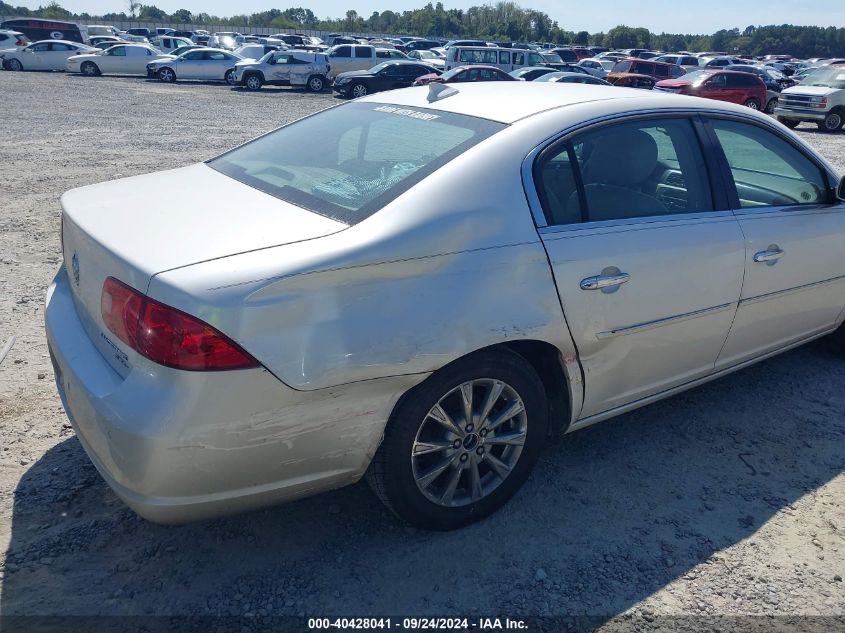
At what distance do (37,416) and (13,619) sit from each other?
1.42m

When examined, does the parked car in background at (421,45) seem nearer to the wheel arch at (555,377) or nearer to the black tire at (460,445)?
the wheel arch at (555,377)

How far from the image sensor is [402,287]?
249cm

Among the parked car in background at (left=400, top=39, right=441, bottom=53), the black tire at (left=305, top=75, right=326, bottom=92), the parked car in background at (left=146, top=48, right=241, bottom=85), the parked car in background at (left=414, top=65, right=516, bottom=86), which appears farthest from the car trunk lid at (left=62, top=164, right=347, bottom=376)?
the parked car in background at (left=400, top=39, right=441, bottom=53)

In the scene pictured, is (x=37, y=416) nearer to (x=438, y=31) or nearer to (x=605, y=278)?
(x=605, y=278)

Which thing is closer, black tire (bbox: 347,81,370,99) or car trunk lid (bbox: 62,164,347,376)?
car trunk lid (bbox: 62,164,347,376)

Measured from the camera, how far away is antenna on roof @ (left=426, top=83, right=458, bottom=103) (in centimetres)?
351

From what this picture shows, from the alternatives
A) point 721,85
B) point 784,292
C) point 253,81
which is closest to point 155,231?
point 784,292

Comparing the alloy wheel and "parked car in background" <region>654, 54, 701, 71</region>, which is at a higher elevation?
the alloy wheel

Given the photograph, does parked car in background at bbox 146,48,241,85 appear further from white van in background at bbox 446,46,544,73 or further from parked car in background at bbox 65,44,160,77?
white van in background at bbox 446,46,544,73

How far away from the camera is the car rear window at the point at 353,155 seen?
280 centimetres

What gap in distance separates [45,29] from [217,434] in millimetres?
47773

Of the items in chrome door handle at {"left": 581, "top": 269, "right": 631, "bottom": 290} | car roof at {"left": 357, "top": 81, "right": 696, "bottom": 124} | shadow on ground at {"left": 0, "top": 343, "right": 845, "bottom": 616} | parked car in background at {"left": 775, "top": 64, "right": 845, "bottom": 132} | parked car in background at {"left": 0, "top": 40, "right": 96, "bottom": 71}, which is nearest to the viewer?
shadow on ground at {"left": 0, "top": 343, "right": 845, "bottom": 616}

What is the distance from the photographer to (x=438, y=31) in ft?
301

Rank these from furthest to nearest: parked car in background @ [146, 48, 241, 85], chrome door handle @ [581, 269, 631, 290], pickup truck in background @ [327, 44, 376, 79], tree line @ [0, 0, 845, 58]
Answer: tree line @ [0, 0, 845, 58] < parked car in background @ [146, 48, 241, 85] < pickup truck in background @ [327, 44, 376, 79] < chrome door handle @ [581, 269, 631, 290]
